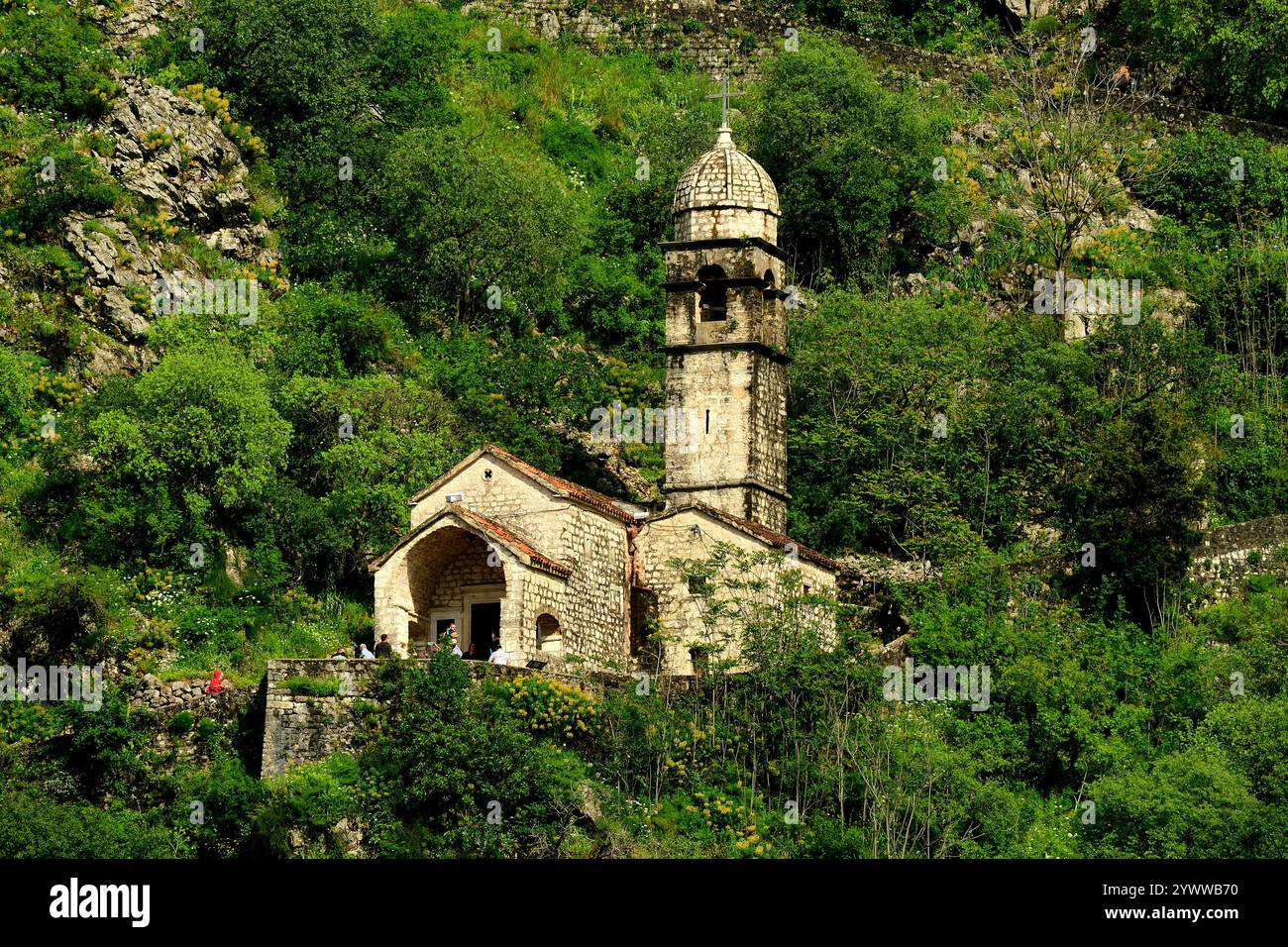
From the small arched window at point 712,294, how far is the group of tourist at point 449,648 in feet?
29.2

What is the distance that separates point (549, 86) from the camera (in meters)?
75.8

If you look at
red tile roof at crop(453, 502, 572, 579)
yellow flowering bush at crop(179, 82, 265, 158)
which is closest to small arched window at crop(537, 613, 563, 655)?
red tile roof at crop(453, 502, 572, 579)

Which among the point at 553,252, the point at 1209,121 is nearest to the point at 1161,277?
the point at 1209,121

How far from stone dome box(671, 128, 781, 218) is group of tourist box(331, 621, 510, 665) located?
11043 mm

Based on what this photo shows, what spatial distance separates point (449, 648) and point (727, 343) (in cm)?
1082

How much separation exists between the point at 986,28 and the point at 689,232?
1196 inches

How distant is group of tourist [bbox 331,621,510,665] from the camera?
44.9m

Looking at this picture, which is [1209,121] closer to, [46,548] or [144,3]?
[144,3]

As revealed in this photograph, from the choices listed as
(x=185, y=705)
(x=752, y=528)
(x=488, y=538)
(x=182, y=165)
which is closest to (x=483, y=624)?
(x=488, y=538)

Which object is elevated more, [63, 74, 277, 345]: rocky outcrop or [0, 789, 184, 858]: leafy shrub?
[63, 74, 277, 345]: rocky outcrop

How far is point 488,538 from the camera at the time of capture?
46125 millimetres

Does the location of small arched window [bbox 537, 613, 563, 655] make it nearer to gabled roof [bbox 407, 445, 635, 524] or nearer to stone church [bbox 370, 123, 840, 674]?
stone church [bbox 370, 123, 840, 674]

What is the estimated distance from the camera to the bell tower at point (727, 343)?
168 ft

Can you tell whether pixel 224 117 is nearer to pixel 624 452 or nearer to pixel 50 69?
pixel 50 69
